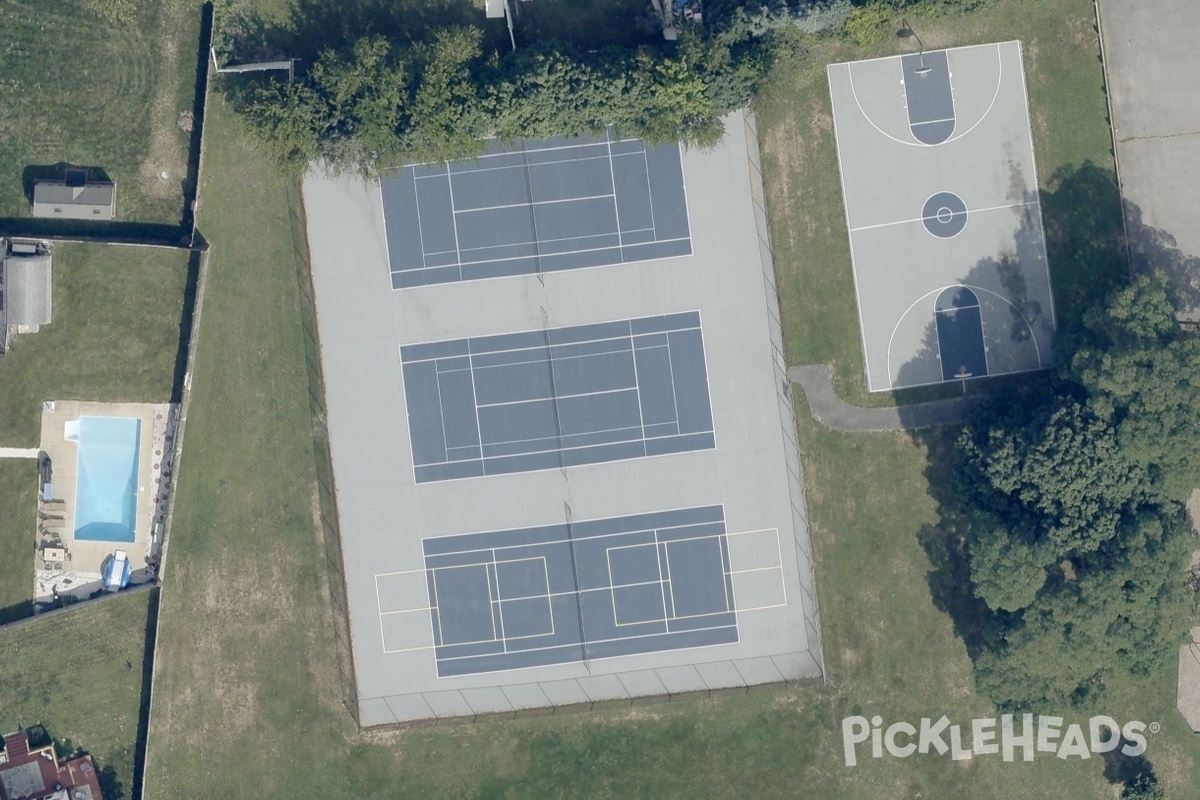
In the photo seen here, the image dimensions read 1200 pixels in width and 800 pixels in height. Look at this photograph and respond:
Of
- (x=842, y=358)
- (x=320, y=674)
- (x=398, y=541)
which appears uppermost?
(x=842, y=358)

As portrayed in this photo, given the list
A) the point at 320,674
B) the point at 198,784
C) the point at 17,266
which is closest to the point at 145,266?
the point at 17,266

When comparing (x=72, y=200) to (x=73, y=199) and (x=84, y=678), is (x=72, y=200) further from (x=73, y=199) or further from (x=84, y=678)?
(x=84, y=678)

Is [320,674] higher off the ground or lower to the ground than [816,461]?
lower

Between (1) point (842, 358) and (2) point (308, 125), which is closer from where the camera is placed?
(2) point (308, 125)

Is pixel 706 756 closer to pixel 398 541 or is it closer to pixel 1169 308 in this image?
pixel 398 541

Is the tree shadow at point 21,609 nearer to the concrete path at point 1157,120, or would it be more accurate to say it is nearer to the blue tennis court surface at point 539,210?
the blue tennis court surface at point 539,210
